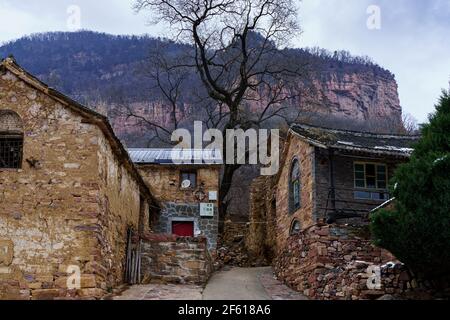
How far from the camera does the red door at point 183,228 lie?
23.7 meters

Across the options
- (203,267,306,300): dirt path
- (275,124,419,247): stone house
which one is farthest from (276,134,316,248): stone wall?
(203,267,306,300): dirt path

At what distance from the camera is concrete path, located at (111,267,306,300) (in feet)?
45.6

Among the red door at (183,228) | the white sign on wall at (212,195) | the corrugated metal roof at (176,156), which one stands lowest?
the red door at (183,228)

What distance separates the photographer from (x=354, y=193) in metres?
19.0

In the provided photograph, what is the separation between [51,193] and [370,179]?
35.3ft

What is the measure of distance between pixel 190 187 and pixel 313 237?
9.49 m

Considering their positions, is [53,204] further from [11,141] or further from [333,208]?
[333,208]

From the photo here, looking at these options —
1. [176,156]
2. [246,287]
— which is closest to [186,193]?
[176,156]

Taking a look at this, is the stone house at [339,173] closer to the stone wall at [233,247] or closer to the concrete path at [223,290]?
the concrete path at [223,290]

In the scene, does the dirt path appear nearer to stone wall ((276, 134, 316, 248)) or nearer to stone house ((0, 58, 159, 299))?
stone wall ((276, 134, 316, 248))

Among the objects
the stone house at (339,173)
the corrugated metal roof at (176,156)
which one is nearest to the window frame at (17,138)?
the stone house at (339,173)

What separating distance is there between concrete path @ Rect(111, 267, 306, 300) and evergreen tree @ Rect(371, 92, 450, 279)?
13.7 ft

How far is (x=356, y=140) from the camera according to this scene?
20.0 meters

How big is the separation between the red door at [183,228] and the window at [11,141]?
34.6 feet
